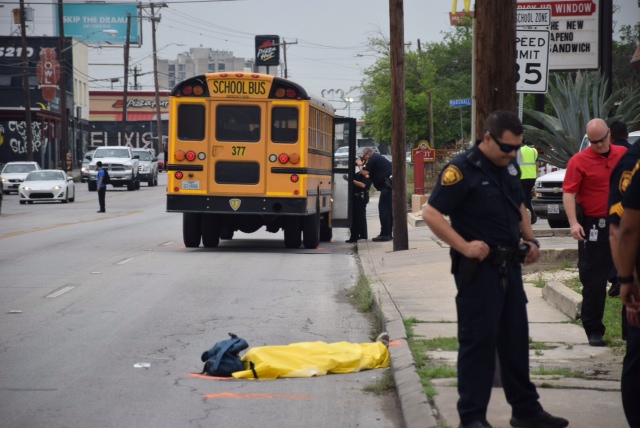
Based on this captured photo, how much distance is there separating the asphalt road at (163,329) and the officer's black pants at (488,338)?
1226mm

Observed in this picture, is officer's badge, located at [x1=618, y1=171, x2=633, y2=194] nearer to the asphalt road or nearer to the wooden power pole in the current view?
the wooden power pole

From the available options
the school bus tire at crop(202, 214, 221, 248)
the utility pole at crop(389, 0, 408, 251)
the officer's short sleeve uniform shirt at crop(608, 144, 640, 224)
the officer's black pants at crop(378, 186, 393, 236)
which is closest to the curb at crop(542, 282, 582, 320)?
the officer's short sleeve uniform shirt at crop(608, 144, 640, 224)

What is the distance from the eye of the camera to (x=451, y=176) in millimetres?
6113

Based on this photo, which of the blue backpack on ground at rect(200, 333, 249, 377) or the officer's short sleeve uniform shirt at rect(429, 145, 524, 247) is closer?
the officer's short sleeve uniform shirt at rect(429, 145, 524, 247)

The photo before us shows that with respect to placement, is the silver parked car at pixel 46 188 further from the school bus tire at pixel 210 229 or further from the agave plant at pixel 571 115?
the agave plant at pixel 571 115

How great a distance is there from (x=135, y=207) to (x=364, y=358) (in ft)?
105

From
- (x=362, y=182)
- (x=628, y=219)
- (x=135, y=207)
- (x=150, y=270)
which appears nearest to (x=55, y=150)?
(x=135, y=207)

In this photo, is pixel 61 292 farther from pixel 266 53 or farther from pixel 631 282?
pixel 266 53

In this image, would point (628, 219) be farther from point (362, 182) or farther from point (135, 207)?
point (135, 207)

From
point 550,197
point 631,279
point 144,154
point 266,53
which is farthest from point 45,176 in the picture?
point 266,53

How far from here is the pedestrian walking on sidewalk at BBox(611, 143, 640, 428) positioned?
5.03m

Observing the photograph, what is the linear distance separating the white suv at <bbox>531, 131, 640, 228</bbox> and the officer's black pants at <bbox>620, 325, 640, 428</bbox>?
1474 centimetres

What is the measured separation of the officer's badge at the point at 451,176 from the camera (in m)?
6.10

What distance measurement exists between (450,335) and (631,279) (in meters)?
4.73
